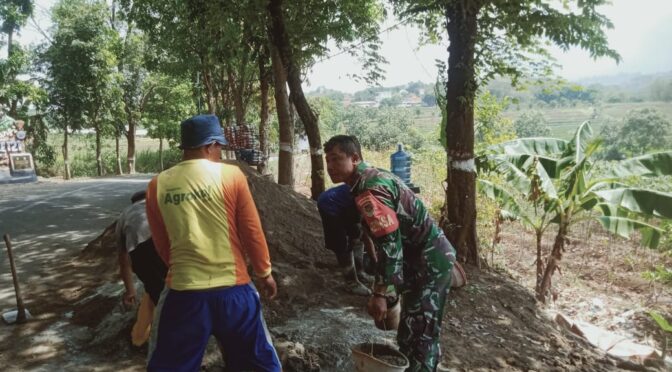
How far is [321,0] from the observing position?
29.8ft

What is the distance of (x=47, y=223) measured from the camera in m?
8.45

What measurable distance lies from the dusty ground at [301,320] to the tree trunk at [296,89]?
1718mm

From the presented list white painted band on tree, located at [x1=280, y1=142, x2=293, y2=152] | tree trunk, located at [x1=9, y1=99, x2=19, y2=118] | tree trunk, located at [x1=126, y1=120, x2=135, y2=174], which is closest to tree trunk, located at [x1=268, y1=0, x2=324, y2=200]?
white painted band on tree, located at [x1=280, y1=142, x2=293, y2=152]

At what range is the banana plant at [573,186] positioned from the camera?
654 cm

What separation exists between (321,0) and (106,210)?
6072 mm

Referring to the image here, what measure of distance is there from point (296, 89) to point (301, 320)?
5.23m

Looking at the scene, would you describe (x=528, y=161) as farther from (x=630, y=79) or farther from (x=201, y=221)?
(x=630, y=79)

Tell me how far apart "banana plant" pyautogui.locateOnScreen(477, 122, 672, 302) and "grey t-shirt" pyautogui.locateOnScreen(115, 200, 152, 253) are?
541cm

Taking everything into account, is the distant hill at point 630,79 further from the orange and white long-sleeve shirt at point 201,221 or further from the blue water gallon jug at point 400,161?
the orange and white long-sleeve shirt at point 201,221

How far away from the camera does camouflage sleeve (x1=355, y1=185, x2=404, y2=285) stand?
275 centimetres

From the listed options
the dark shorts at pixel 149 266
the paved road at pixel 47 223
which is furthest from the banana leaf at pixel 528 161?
the paved road at pixel 47 223

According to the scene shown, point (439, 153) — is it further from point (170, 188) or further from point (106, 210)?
point (170, 188)

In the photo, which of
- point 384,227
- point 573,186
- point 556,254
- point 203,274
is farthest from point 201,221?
point 556,254

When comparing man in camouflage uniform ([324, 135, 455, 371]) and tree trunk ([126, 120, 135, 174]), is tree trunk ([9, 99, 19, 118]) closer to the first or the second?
tree trunk ([126, 120, 135, 174])
